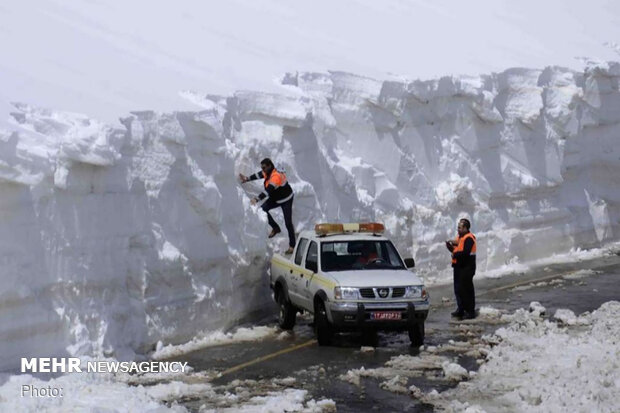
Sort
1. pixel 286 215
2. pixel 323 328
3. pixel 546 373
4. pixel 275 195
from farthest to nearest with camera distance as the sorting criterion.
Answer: pixel 286 215, pixel 275 195, pixel 323 328, pixel 546 373

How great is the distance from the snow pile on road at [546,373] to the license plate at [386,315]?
1562 mm

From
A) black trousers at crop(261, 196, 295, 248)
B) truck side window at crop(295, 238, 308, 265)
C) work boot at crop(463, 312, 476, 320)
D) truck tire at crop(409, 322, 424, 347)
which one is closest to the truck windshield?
truck side window at crop(295, 238, 308, 265)

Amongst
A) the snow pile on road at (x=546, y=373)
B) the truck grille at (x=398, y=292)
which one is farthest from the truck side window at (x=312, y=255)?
the snow pile on road at (x=546, y=373)

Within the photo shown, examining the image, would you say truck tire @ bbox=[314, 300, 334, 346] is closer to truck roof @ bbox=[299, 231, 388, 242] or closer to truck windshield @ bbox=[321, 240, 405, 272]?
truck windshield @ bbox=[321, 240, 405, 272]

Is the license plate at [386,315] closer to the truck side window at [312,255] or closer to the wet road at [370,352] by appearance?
the wet road at [370,352]

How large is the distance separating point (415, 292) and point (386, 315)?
2.12ft

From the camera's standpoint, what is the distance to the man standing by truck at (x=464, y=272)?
59.5ft

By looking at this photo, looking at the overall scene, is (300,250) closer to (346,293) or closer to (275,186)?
(275,186)

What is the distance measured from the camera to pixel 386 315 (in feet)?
50.1

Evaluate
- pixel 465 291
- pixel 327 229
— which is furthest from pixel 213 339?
pixel 465 291

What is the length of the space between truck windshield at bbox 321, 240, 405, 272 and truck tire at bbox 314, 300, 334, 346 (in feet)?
2.55

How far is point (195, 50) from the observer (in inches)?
852

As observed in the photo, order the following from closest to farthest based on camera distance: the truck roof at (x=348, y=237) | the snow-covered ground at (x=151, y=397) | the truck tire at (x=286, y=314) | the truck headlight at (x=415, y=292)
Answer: the snow-covered ground at (x=151, y=397) < the truck headlight at (x=415, y=292) < the truck roof at (x=348, y=237) < the truck tire at (x=286, y=314)

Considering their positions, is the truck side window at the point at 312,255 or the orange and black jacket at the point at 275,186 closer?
the truck side window at the point at 312,255
